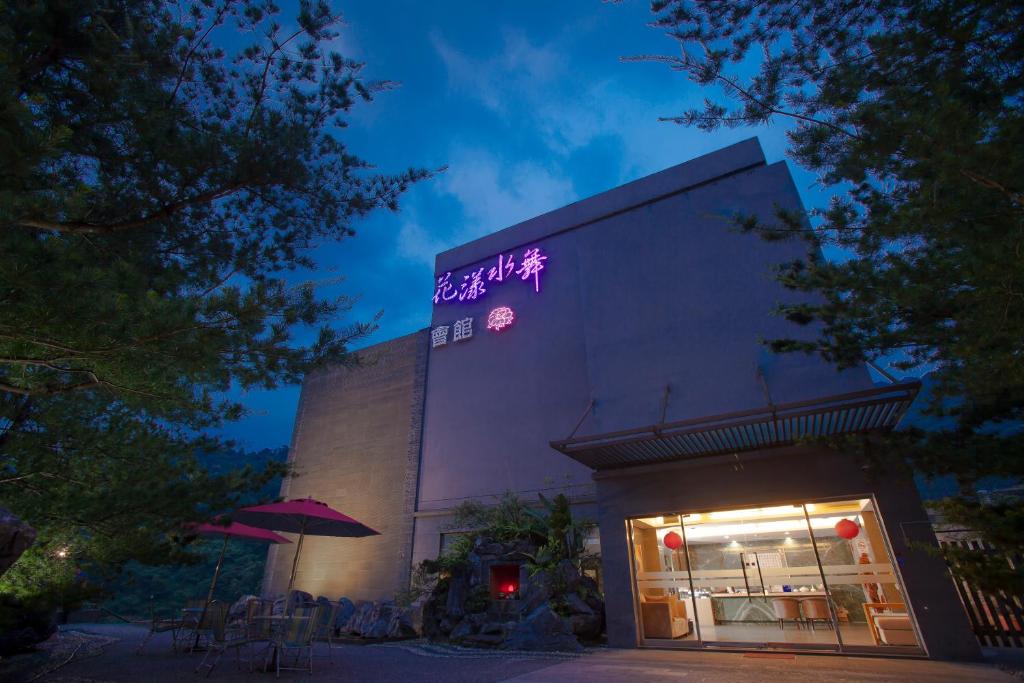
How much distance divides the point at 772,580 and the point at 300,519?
27.3ft

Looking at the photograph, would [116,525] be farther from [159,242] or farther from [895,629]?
[895,629]

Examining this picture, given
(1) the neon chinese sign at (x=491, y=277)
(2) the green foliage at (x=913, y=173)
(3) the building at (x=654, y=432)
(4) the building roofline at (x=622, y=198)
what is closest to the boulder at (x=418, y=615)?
(3) the building at (x=654, y=432)

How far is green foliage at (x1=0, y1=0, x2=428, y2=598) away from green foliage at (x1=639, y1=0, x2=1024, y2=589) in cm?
445

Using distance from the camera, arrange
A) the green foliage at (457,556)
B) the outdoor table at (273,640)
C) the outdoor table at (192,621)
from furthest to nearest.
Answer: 1. the green foliage at (457,556)
2. the outdoor table at (192,621)
3. the outdoor table at (273,640)

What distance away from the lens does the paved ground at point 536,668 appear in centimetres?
518

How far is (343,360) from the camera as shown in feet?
15.7

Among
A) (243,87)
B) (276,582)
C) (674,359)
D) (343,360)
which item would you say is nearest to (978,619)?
(674,359)

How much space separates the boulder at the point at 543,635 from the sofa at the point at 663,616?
130 cm

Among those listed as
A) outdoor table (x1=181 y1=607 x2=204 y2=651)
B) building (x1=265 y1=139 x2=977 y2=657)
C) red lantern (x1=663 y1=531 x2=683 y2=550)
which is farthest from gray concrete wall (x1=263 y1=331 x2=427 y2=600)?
red lantern (x1=663 y1=531 x2=683 y2=550)

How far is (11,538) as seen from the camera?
3.83 metres

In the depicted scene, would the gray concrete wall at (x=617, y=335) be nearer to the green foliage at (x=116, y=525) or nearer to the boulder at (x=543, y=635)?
the boulder at (x=543, y=635)

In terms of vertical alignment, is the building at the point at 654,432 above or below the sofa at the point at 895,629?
above

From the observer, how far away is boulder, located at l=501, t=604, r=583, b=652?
8125 mm

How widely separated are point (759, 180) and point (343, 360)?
12.8 m
